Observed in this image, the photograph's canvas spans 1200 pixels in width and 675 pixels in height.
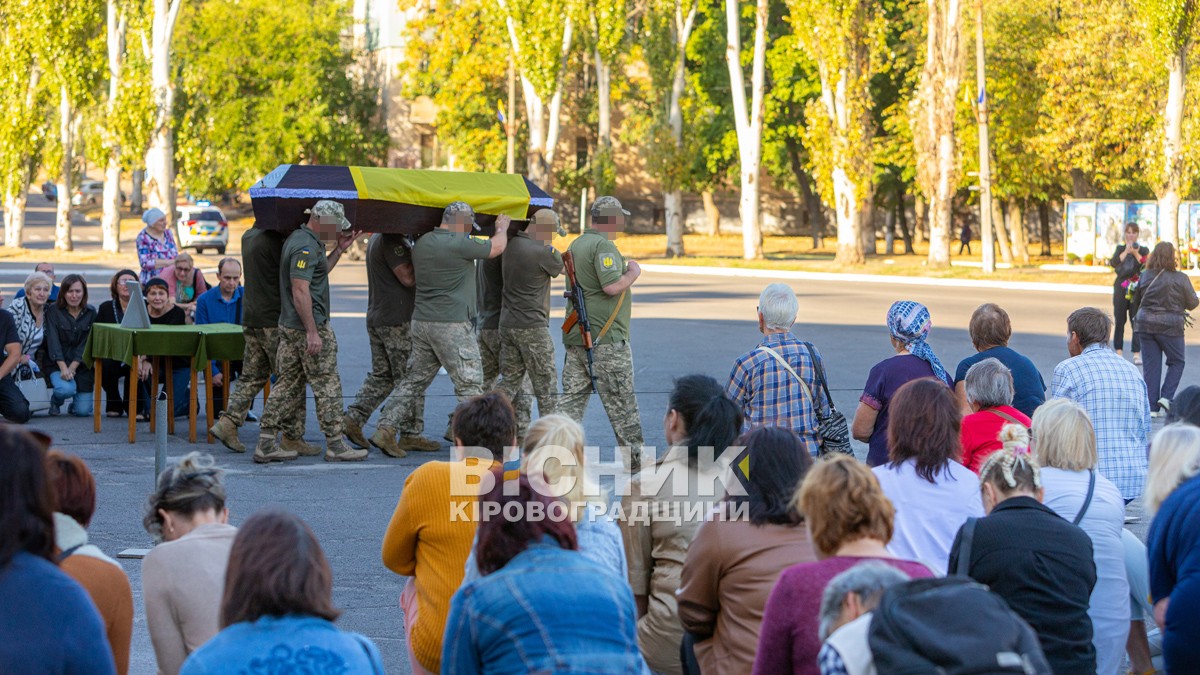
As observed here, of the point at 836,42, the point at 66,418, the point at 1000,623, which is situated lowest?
the point at 66,418

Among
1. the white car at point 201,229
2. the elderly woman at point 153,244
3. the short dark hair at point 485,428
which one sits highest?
the white car at point 201,229

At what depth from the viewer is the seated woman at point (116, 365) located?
12961mm

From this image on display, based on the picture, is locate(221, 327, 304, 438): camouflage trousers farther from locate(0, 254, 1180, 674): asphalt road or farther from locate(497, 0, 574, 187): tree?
locate(497, 0, 574, 187): tree

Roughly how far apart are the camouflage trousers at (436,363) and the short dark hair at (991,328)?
4272 mm

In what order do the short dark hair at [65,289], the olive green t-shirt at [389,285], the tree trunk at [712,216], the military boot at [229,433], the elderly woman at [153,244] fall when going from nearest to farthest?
the military boot at [229,433] < the olive green t-shirt at [389,285] < the short dark hair at [65,289] < the elderly woman at [153,244] < the tree trunk at [712,216]

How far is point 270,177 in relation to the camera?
11.6m

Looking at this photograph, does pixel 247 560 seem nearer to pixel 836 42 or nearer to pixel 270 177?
pixel 270 177

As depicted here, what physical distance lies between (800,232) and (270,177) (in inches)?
2487

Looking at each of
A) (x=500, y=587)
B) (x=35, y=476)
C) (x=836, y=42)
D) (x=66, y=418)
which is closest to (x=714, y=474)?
(x=500, y=587)

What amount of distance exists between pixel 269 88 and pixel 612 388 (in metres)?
52.1

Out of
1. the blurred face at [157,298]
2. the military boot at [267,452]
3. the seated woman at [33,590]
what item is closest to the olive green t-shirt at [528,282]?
the military boot at [267,452]

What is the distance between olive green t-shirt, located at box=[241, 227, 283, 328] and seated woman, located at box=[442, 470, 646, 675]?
25.2 ft

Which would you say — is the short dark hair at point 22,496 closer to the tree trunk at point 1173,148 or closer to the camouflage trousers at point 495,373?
the camouflage trousers at point 495,373

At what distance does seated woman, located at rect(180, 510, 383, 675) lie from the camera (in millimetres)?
3191
